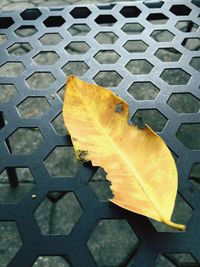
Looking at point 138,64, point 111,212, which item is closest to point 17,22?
point 111,212

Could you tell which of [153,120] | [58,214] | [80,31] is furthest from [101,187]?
[80,31]

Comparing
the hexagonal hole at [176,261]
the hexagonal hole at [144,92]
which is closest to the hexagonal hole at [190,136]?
the hexagonal hole at [144,92]

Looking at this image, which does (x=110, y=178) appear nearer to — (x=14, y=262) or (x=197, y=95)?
(x=14, y=262)

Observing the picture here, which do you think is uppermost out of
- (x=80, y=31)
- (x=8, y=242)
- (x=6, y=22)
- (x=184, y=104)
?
(x=6, y=22)

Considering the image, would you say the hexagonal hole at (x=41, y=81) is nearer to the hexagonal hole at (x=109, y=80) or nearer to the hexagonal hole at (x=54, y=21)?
the hexagonal hole at (x=109, y=80)

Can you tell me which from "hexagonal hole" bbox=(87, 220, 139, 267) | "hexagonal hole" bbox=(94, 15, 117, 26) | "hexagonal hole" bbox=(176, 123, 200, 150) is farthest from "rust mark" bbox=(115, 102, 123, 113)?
"hexagonal hole" bbox=(176, 123, 200, 150)

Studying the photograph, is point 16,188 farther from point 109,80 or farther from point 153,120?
point 109,80

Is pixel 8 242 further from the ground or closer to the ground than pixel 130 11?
closer to the ground
